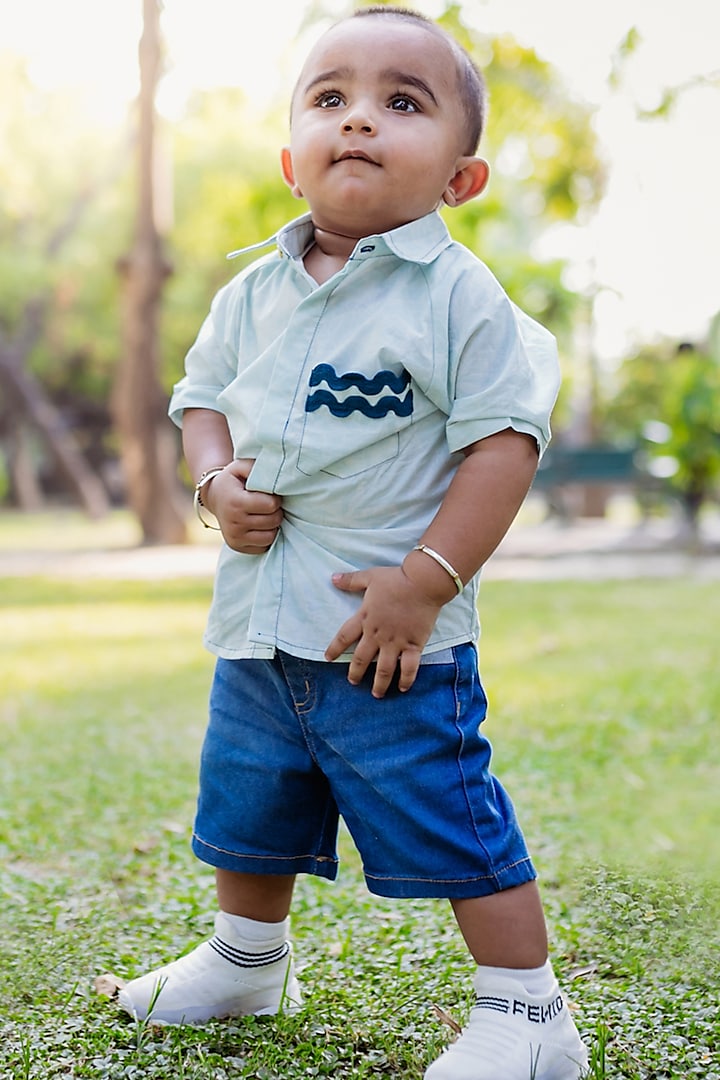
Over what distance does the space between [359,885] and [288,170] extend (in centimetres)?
122

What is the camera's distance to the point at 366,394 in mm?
1493

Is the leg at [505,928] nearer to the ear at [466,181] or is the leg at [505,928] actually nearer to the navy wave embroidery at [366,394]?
the navy wave embroidery at [366,394]

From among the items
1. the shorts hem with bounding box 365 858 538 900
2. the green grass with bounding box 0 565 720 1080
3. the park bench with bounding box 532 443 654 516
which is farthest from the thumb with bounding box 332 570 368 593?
the park bench with bounding box 532 443 654 516

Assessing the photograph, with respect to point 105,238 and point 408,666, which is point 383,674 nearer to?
point 408,666

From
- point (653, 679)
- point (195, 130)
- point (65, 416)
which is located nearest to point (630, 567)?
point (653, 679)

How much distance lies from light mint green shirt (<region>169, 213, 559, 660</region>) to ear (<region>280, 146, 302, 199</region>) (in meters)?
0.16

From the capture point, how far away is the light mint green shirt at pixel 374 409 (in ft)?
4.88

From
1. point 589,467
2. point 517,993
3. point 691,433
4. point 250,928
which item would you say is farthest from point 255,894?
point 589,467

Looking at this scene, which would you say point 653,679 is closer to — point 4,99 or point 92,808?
point 92,808

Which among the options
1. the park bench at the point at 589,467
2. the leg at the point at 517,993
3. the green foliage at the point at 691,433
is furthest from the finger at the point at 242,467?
the park bench at the point at 589,467

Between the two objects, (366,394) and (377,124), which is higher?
(377,124)

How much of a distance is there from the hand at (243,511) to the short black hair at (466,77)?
1.63 ft

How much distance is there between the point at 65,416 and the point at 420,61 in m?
20.4

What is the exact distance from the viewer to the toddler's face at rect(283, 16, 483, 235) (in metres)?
1.50
